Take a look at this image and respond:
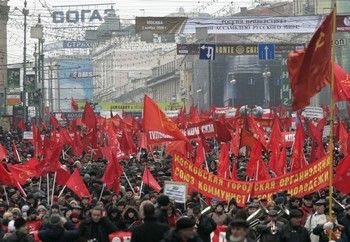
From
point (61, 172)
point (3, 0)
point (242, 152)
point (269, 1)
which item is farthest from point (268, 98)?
point (61, 172)

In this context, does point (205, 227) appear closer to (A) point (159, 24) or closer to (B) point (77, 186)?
(B) point (77, 186)

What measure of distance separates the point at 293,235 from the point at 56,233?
2.50 metres

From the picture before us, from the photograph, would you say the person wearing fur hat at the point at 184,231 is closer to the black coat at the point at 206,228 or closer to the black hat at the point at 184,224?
the black hat at the point at 184,224

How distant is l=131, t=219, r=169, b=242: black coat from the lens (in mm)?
13016

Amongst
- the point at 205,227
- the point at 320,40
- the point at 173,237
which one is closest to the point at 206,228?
the point at 205,227

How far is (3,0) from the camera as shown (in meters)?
77.2

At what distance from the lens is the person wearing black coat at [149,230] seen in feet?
42.7

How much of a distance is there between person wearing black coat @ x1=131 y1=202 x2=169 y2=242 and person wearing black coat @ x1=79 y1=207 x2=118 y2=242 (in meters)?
1.69

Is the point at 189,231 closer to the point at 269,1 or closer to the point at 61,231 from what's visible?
the point at 61,231

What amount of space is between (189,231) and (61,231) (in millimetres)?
2515

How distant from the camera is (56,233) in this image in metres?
13.9

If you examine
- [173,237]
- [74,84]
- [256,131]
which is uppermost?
[173,237]

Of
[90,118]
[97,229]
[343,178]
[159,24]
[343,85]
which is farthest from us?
[159,24]

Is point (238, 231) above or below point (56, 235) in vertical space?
above
